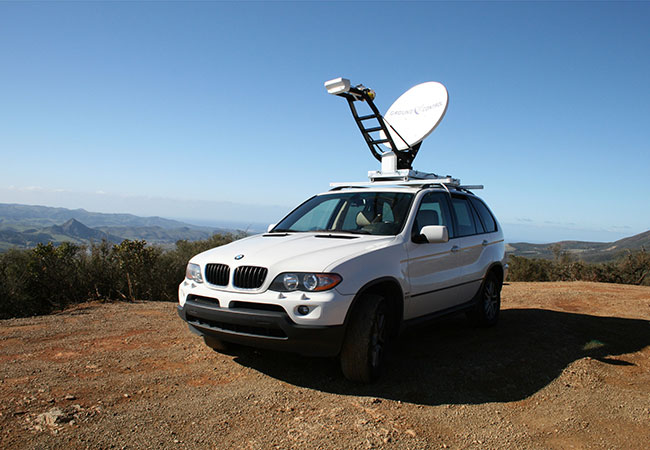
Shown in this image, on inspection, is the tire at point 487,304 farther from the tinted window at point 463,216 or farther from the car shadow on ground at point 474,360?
the tinted window at point 463,216

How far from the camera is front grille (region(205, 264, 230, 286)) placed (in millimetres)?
4133

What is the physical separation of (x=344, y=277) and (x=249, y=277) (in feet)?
2.66

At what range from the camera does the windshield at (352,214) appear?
4.96 m

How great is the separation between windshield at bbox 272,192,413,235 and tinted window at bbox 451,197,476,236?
1.01m

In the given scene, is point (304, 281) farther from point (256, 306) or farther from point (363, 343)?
point (363, 343)

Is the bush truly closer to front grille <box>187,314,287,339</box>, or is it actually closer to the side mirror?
front grille <box>187,314,287,339</box>

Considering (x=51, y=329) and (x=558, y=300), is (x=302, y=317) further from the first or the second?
(x=558, y=300)

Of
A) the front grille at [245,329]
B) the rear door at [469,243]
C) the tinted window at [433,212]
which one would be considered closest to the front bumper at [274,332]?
the front grille at [245,329]

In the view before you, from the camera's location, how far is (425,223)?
16.9 ft

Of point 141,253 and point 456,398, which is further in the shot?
point 141,253

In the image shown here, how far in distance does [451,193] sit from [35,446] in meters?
4.94

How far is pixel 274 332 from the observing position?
381 centimetres

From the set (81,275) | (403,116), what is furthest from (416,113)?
(81,275)

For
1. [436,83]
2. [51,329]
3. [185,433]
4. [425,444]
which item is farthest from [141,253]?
[425,444]
